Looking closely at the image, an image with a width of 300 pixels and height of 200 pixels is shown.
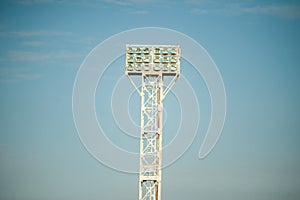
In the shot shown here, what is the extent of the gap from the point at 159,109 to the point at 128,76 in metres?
4.08

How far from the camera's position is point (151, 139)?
6900 cm

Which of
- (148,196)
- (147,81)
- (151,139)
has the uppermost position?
(147,81)

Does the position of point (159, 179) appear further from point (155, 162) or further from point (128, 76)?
point (128, 76)

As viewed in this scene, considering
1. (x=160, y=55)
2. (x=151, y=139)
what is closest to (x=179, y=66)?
(x=160, y=55)

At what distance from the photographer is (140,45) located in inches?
2744

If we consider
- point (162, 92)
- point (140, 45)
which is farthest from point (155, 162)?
point (140, 45)

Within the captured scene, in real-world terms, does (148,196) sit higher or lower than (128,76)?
lower

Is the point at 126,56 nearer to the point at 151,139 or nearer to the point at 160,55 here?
the point at 160,55

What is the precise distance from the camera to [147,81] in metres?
69.6

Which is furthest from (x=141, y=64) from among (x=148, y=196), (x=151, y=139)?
(x=148, y=196)

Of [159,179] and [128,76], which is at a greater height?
[128,76]

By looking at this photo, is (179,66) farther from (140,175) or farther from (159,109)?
(140,175)

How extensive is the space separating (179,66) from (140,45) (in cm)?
392

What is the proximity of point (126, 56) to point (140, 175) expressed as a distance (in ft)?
34.6
